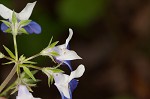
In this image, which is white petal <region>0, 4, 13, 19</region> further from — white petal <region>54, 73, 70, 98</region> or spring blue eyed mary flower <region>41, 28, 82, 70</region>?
white petal <region>54, 73, 70, 98</region>

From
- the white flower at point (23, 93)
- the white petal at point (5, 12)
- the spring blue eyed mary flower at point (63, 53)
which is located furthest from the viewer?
the white petal at point (5, 12)

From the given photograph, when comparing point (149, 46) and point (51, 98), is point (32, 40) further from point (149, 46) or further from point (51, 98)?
point (149, 46)

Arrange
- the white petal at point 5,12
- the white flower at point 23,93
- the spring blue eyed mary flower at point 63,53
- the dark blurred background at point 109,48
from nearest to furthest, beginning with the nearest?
the white flower at point 23,93 < the spring blue eyed mary flower at point 63,53 < the white petal at point 5,12 < the dark blurred background at point 109,48

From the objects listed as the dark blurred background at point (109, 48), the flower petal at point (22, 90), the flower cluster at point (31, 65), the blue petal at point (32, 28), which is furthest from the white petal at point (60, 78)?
the dark blurred background at point (109, 48)

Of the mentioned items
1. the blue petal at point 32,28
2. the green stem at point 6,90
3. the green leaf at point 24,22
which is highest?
the green leaf at point 24,22

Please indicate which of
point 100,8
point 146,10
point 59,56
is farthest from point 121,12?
point 59,56

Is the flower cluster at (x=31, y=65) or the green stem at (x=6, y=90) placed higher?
the flower cluster at (x=31, y=65)

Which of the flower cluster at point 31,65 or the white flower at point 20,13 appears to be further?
the white flower at point 20,13

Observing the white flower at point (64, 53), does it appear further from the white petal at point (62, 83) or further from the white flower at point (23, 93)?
the white flower at point (23, 93)
